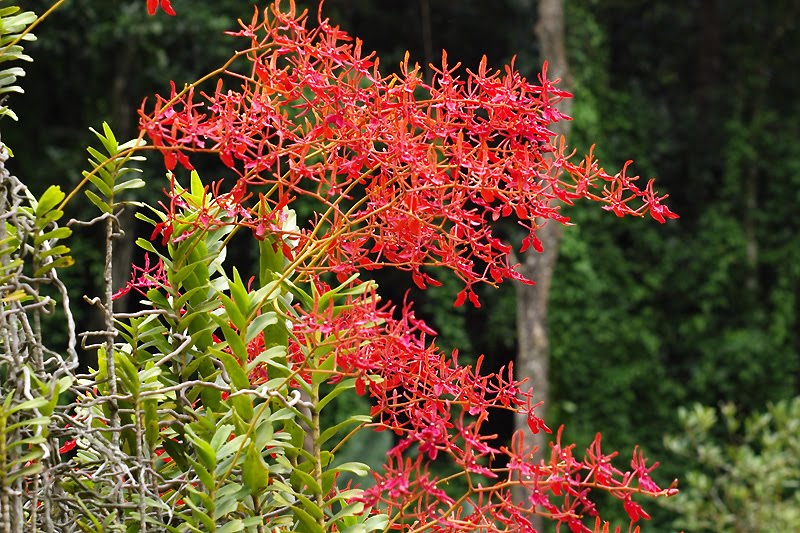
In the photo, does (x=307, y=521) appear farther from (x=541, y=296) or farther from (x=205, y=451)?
(x=541, y=296)

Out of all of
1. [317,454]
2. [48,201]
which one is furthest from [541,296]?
[48,201]

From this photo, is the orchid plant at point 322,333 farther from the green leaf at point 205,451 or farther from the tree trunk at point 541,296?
the tree trunk at point 541,296

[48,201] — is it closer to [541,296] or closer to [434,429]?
[434,429]

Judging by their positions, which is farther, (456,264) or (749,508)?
(749,508)

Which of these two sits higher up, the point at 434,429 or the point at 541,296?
the point at 434,429

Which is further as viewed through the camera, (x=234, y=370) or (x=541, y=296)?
(x=541, y=296)

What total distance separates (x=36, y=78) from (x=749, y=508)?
3.88 meters

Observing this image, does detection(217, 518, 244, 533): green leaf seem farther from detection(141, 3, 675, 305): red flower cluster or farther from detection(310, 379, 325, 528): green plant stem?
detection(141, 3, 675, 305): red flower cluster

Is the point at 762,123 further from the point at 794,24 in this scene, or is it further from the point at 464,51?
the point at 464,51

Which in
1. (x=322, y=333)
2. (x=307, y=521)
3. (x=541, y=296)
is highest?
(x=322, y=333)

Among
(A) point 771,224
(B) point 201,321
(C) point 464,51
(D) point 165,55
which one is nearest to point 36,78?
(D) point 165,55

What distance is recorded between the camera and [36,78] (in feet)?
17.4

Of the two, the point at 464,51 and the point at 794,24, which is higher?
the point at 794,24

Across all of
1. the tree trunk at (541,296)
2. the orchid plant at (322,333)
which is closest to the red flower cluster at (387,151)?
the orchid plant at (322,333)
